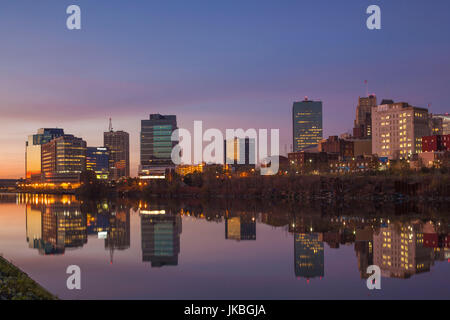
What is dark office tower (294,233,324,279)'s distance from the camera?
88.2 ft

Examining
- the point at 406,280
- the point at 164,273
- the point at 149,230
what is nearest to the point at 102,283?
the point at 164,273

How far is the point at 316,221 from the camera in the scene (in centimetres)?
5881

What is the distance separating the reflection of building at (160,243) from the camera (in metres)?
31.8

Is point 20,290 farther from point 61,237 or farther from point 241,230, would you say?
point 241,230

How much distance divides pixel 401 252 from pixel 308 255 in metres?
6.77

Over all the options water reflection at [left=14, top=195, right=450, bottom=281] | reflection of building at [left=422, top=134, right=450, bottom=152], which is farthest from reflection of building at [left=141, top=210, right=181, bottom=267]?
reflection of building at [left=422, top=134, right=450, bottom=152]

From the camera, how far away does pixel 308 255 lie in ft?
109

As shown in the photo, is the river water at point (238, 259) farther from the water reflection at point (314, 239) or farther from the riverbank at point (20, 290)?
the riverbank at point (20, 290)

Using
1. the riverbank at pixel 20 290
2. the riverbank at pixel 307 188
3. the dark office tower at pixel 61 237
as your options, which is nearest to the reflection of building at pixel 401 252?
the riverbank at pixel 20 290

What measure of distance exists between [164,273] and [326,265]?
33.5 ft

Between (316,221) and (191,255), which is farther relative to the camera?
(316,221)
